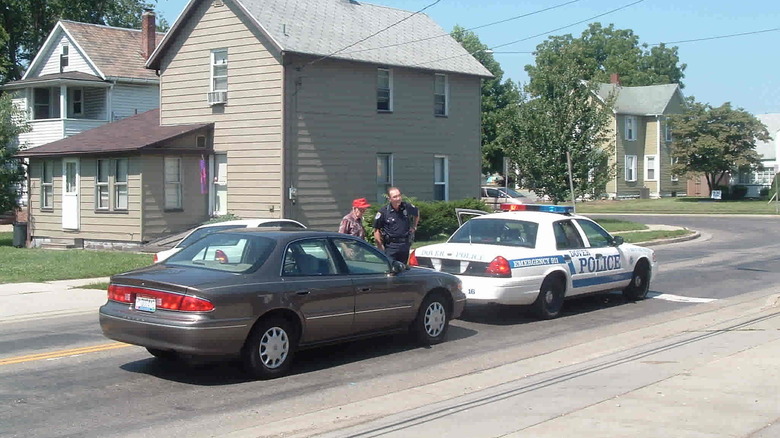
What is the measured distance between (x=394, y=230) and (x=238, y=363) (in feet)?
12.5

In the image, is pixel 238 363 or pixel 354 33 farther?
pixel 354 33

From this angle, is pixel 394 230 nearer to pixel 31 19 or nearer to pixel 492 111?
pixel 31 19

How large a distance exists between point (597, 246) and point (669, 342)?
10.6 ft

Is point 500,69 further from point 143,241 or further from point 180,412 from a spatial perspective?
point 180,412

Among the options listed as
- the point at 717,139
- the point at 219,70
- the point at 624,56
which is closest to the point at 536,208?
the point at 219,70

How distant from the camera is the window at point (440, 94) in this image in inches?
1229

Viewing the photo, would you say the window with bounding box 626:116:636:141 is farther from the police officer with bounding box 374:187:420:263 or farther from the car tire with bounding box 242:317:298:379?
the car tire with bounding box 242:317:298:379

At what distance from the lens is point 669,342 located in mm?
10664

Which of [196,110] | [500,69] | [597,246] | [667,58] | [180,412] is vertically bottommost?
[180,412]

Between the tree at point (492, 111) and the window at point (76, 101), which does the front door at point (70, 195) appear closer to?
the window at point (76, 101)

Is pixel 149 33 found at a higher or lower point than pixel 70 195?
higher

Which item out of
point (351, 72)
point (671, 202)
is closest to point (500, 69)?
point (671, 202)

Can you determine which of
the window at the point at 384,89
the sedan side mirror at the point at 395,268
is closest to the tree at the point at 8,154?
the window at the point at 384,89

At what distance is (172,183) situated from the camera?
88.3 ft
